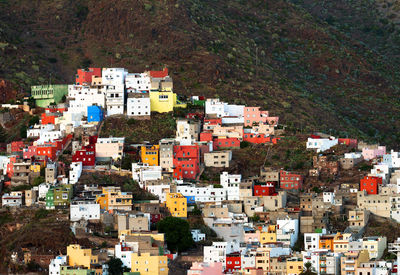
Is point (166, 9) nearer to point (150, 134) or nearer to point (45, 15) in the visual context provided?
point (45, 15)

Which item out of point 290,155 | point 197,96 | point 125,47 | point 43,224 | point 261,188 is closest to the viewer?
point 43,224

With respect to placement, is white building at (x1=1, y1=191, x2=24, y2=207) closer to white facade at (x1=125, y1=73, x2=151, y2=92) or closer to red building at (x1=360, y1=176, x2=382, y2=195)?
white facade at (x1=125, y1=73, x2=151, y2=92)

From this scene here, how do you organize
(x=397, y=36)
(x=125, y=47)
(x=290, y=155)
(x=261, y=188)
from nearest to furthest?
(x=261, y=188), (x=290, y=155), (x=125, y=47), (x=397, y=36)

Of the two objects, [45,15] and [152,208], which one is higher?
[45,15]

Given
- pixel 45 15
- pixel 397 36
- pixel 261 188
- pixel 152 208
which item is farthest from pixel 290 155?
pixel 397 36

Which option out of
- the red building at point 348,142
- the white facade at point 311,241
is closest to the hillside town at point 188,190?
the white facade at point 311,241

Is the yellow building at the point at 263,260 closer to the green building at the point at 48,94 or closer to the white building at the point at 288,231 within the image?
the white building at the point at 288,231
